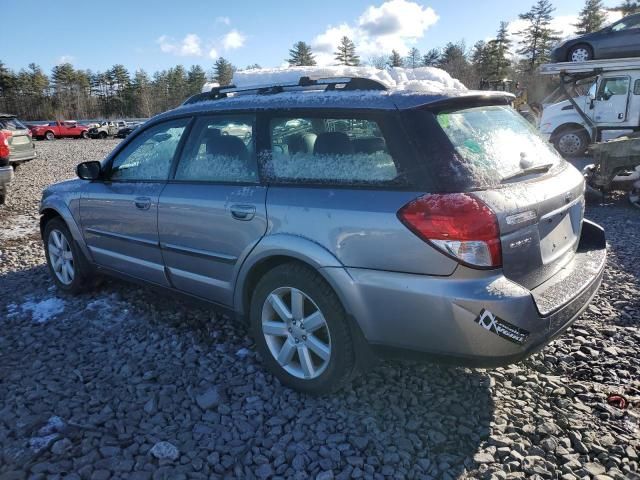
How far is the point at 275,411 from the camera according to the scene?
9.12ft

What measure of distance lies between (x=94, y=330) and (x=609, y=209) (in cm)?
775

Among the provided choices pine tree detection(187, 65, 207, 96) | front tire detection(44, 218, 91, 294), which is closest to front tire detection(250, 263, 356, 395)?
front tire detection(44, 218, 91, 294)

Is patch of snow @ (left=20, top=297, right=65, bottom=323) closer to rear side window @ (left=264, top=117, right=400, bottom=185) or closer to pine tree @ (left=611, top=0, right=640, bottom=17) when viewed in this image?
rear side window @ (left=264, top=117, right=400, bottom=185)

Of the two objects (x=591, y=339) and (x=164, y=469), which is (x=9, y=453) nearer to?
(x=164, y=469)

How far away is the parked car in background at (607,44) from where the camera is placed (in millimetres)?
13773

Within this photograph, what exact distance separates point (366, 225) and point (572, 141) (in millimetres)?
14309

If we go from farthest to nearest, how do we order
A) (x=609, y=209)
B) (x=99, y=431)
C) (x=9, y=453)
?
(x=609, y=209) < (x=99, y=431) < (x=9, y=453)

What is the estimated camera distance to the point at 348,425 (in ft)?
8.64

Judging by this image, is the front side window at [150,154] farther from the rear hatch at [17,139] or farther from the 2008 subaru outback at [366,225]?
the rear hatch at [17,139]

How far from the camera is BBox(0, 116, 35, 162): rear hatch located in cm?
1264

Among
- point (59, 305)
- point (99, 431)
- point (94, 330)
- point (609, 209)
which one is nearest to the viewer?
point (99, 431)

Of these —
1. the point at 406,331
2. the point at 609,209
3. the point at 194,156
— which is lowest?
the point at 609,209

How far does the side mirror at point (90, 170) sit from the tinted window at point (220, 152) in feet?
3.35

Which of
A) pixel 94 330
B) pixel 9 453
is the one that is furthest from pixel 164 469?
pixel 94 330
